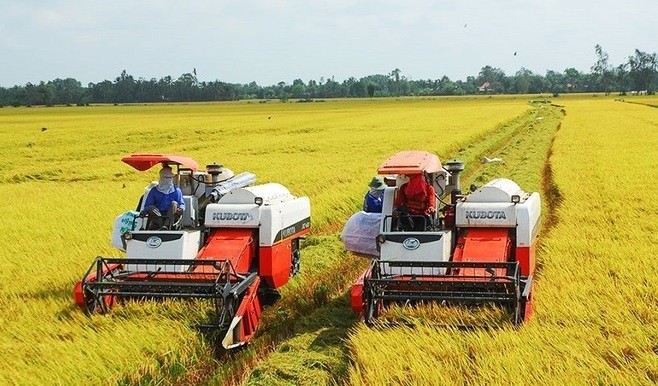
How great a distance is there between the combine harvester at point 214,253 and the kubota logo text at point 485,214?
6.68 feet

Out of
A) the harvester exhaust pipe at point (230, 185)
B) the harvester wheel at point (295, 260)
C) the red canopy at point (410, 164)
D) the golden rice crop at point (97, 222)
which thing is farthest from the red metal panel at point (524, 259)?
the harvester exhaust pipe at point (230, 185)

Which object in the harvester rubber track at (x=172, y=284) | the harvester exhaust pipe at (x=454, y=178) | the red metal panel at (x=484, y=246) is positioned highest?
the harvester exhaust pipe at (x=454, y=178)

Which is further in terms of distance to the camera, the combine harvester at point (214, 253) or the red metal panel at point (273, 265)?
the red metal panel at point (273, 265)

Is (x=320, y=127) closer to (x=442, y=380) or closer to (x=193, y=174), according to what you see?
(x=193, y=174)

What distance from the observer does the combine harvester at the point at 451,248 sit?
6.41m

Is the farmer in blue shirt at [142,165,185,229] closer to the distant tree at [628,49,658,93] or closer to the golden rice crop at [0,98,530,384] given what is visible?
the golden rice crop at [0,98,530,384]

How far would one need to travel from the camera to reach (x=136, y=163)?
26.0 ft

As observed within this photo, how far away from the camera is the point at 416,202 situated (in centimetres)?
767

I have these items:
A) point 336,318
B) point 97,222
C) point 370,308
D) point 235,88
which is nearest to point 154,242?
point 336,318

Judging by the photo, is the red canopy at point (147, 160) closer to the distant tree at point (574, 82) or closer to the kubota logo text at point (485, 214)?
the kubota logo text at point (485, 214)

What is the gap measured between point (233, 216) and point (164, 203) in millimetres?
874

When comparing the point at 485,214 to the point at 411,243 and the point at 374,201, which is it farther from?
the point at 374,201

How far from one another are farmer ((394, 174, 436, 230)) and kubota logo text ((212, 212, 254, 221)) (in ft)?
5.21

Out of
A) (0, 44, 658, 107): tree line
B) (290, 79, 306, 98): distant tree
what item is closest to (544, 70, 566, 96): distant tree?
(0, 44, 658, 107): tree line
